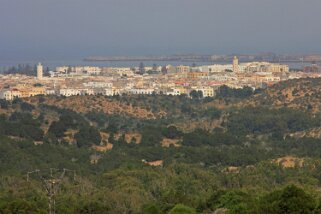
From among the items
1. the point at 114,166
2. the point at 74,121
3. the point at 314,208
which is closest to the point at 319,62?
the point at 74,121

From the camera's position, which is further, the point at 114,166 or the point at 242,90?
the point at 242,90

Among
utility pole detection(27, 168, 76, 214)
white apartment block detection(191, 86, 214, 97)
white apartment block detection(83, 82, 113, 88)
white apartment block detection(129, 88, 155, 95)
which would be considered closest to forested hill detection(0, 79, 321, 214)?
utility pole detection(27, 168, 76, 214)

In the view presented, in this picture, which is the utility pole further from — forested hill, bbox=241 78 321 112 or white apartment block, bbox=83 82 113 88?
white apartment block, bbox=83 82 113 88

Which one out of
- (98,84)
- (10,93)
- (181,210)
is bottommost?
(98,84)

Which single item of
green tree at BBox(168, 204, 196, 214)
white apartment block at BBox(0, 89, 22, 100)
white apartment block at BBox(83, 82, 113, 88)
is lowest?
white apartment block at BBox(83, 82, 113, 88)

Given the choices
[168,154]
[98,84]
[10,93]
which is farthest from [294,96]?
[98,84]

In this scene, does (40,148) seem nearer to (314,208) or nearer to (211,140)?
(211,140)

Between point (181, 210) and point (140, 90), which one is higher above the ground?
point (181, 210)

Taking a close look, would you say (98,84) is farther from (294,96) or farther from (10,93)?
(294,96)
